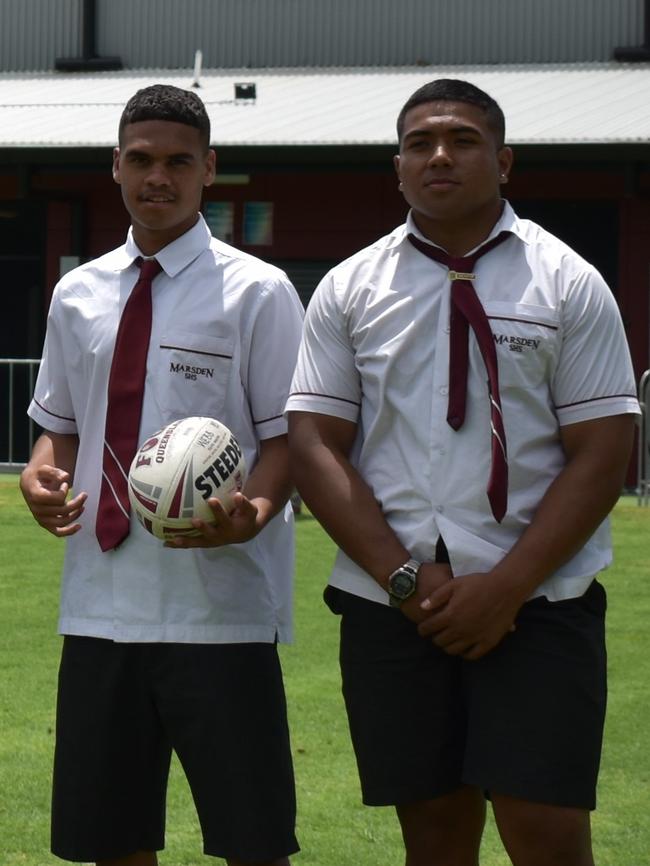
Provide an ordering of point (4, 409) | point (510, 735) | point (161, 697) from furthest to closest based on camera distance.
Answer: point (4, 409) < point (161, 697) < point (510, 735)

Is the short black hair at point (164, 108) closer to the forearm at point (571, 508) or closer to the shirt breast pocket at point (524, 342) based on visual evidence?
the shirt breast pocket at point (524, 342)

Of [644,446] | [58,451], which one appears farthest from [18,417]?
[58,451]

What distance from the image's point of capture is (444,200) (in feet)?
12.3

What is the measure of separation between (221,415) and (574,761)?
3.95 feet

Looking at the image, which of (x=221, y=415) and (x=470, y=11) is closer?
(x=221, y=415)

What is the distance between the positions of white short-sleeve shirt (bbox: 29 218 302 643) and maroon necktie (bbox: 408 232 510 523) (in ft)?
1.63

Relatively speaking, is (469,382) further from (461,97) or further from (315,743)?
(315,743)

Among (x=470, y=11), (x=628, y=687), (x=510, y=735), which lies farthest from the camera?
(x=470, y=11)

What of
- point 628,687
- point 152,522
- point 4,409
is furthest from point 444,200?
point 4,409

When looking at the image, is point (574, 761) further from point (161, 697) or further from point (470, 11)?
point (470, 11)

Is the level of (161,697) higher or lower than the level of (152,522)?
lower

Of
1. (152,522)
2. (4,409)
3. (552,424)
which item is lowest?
(4,409)

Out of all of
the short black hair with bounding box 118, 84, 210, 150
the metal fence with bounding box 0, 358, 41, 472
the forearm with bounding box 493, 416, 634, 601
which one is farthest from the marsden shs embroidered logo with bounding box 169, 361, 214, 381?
the metal fence with bounding box 0, 358, 41, 472

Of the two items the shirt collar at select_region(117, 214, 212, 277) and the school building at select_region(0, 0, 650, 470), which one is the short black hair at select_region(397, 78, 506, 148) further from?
the school building at select_region(0, 0, 650, 470)
